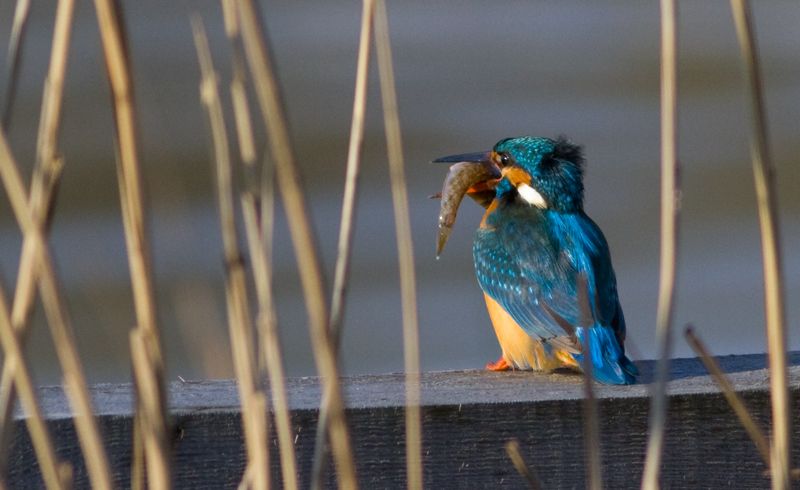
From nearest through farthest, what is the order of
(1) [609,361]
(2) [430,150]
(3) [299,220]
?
(3) [299,220] < (1) [609,361] < (2) [430,150]

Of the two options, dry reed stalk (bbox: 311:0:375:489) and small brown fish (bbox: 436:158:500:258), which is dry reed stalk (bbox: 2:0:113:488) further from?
small brown fish (bbox: 436:158:500:258)

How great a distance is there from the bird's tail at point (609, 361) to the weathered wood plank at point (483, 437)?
0.40 metres

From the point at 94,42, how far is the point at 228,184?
8074 millimetres

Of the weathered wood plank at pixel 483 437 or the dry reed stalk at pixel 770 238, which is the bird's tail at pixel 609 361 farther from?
the dry reed stalk at pixel 770 238

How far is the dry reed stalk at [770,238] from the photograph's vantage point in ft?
5.14

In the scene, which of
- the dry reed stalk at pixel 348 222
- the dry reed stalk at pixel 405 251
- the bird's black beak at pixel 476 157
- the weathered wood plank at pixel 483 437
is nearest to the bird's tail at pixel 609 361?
the weathered wood plank at pixel 483 437

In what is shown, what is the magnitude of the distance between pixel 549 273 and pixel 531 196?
345 mm

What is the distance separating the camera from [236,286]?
64.1 inches

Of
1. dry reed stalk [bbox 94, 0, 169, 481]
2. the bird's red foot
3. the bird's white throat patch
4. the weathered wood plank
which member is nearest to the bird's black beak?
the bird's white throat patch

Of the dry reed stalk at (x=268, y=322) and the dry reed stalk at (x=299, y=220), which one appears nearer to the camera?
the dry reed stalk at (x=299, y=220)

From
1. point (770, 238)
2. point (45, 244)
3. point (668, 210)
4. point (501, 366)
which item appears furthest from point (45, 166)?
point (501, 366)

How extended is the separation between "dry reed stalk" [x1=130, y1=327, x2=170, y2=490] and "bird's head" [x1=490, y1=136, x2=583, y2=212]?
2.21m

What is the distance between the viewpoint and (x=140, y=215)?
5.10 ft

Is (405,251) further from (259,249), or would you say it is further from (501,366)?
(501,366)
